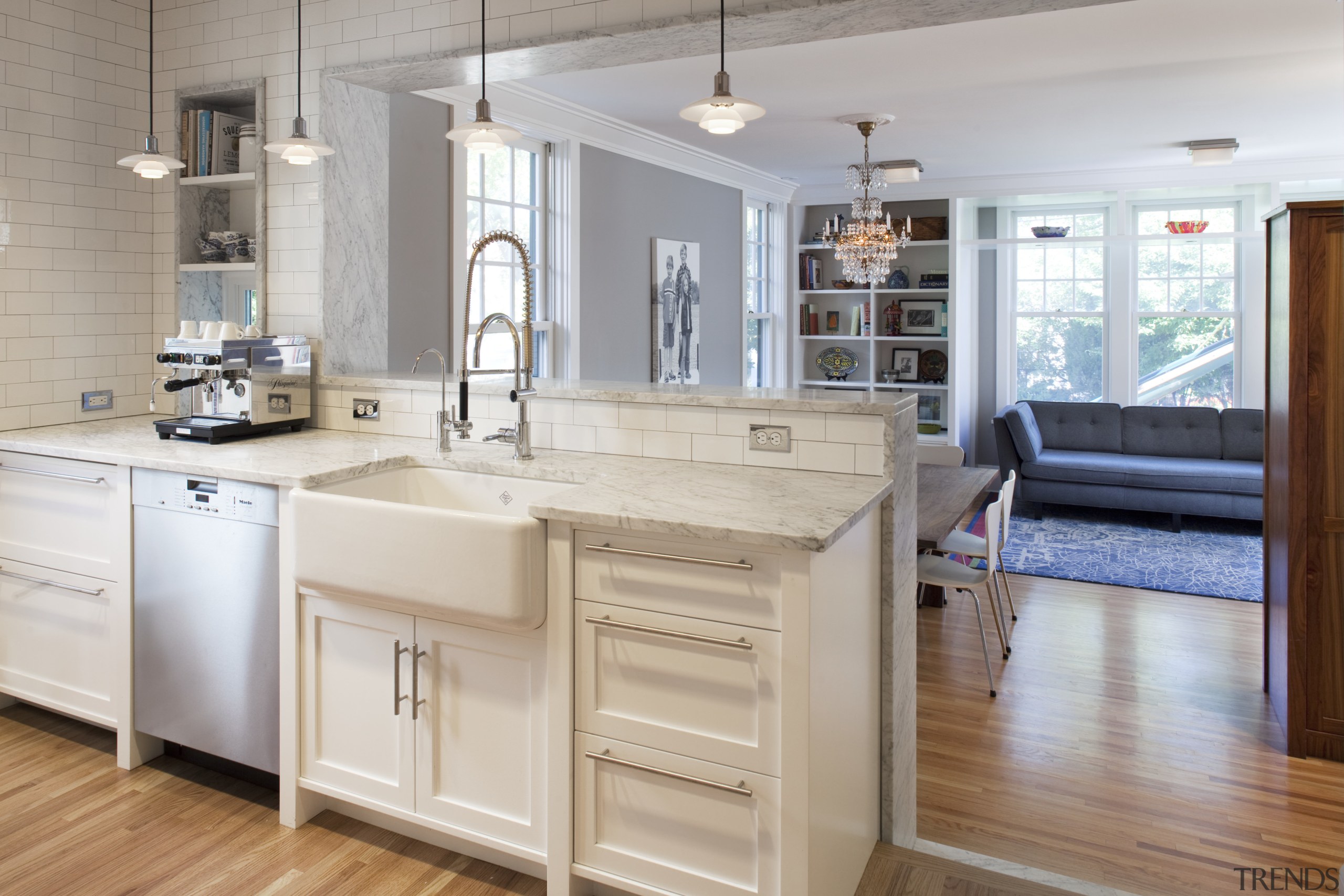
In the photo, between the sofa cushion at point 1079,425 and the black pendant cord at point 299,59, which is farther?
the sofa cushion at point 1079,425

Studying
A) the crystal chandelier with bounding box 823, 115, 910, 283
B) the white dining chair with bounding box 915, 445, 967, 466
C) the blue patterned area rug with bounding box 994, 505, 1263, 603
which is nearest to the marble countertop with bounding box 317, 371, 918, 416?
the white dining chair with bounding box 915, 445, 967, 466

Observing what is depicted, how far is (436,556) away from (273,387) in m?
1.45

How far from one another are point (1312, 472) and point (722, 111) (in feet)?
7.59

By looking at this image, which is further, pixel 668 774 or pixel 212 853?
pixel 212 853

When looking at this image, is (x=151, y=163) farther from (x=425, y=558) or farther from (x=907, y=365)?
(x=907, y=365)

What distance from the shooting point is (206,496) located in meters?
2.54

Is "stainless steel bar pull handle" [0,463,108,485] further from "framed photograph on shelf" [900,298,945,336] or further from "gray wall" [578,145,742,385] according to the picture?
"framed photograph on shelf" [900,298,945,336]

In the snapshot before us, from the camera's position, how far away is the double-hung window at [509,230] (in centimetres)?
450

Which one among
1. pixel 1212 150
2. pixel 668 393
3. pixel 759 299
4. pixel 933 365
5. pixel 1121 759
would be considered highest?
pixel 1212 150

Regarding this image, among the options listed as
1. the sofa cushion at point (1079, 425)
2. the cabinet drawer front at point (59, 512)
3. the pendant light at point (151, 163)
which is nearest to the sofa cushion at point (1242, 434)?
the sofa cushion at point (1079, 425)

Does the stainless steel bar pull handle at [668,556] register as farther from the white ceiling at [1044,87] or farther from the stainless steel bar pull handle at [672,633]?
the white ceiling at [1044,87]

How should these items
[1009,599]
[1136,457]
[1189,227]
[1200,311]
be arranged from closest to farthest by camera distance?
[1009,599]
[1136,457]
[1189,227]
[1200,311]

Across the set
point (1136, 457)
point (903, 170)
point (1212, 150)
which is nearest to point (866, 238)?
point (903, 170)

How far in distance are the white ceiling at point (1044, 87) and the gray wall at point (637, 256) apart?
0.33 meters
